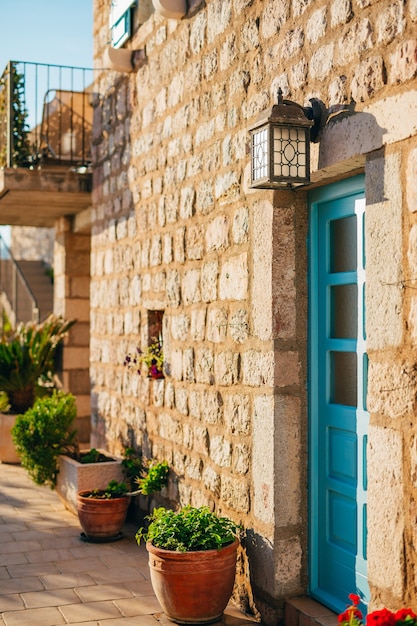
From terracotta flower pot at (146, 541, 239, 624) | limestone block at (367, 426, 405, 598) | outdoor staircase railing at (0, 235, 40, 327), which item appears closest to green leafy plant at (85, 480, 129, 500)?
terracotta flower pot at (146, 541, 239, 624)

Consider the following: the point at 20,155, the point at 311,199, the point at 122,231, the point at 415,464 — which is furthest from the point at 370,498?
the point at 20,155

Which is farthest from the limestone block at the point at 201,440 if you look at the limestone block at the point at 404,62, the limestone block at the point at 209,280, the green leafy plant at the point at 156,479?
the limestone block at the point at 404,62

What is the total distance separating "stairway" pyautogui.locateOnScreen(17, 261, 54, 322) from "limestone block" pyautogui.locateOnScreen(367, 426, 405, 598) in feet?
30.5

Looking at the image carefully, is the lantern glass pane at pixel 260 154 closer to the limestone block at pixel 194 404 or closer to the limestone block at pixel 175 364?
the limestone block at pixel 194 404

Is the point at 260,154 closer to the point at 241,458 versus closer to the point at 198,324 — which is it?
the point at 198,324

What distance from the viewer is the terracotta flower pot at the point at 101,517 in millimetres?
5547

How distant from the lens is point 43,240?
32.6m

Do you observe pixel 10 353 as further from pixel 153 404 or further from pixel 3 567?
pixel 3 567

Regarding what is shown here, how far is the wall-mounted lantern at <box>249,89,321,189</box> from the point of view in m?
3.54

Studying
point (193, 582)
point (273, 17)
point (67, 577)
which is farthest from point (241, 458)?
point (273, 17)

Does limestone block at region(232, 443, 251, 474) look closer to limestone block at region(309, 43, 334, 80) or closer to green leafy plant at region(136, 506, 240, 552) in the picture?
green leafy plant at region(136, 506, 240, 552)

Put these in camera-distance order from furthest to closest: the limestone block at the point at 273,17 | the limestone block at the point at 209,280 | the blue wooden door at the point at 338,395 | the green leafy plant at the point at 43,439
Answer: the green leafy plant at the point at 43,439
the limestone block at the point at 209,280
the limestone block at the point at 273,17
the blue wooden door at the point at 338,395

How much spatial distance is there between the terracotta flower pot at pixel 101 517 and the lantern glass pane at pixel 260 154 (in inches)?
111

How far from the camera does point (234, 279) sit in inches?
174
